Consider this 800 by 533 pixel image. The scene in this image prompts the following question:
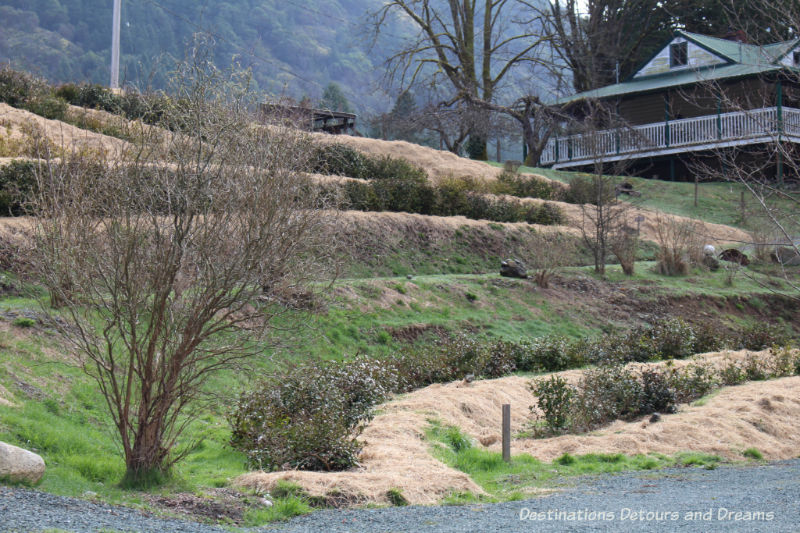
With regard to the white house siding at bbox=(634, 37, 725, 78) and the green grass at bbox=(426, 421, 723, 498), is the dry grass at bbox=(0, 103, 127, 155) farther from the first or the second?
the white house siding at bbox=(634, 37, 725, 78)

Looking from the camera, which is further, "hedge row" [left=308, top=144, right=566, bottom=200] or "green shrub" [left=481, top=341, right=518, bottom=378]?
"hedge row" [left=308, top=144, right=566, bottom=200]

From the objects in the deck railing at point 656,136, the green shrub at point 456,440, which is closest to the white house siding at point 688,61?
the deck railing at point 656,136

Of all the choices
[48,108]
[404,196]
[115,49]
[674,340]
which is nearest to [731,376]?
[674,340]

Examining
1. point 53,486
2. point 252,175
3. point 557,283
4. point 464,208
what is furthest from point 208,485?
point 464,208

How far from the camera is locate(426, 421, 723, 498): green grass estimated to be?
7.91 m

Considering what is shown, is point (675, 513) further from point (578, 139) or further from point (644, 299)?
point (578, 139)

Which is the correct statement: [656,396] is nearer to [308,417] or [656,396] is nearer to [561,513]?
[561,513]

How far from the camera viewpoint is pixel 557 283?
63.8 feet

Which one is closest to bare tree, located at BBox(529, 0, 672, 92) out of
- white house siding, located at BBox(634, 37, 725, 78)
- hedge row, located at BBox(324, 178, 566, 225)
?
white house siding, located at BBox(634, 37, 725, 78)

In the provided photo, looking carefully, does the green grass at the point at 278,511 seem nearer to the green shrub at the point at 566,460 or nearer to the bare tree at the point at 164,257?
the bare tree at the point at 164,257

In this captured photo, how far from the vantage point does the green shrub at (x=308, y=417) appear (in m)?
7.71

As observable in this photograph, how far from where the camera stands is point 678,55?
37.5 meters

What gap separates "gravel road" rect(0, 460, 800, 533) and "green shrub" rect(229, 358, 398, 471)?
54.0 inches

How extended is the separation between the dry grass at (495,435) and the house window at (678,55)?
2908 centimetres
